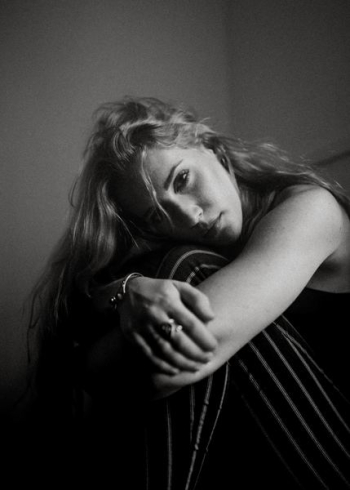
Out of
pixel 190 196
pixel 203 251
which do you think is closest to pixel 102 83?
pixel 190 196

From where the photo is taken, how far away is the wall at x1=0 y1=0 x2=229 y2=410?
1165mm

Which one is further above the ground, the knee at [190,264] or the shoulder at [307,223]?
the shoulder at [307,223]

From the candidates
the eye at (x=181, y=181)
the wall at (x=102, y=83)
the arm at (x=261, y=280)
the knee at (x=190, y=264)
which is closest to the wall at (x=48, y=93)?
the wall at (x=102, y=83)

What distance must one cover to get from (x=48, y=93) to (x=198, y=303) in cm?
113

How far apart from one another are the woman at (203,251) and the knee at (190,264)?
44 millimetres

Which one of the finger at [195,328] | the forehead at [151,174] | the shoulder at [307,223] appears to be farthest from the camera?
the forehead at [151,174]

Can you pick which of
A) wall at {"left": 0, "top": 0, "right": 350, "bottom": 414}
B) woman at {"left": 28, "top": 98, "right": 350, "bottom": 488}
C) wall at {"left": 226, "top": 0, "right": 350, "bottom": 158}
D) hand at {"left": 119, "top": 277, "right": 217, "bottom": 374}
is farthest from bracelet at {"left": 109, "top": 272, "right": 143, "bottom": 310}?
wall at {"left": 226, "top": 0, "right": 350, "bottom": 158}

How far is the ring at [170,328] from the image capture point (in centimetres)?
45

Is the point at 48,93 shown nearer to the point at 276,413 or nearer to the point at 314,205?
the point at 314,205

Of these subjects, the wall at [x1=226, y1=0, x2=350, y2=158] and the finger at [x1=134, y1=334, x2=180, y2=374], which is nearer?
the finger at [x1=134, y1=334, x2=180, y2=374]

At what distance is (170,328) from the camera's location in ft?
1.49

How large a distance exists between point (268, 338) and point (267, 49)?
4.50 feet

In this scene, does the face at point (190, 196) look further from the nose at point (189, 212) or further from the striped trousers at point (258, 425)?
the striped trousers at point (258, 425)

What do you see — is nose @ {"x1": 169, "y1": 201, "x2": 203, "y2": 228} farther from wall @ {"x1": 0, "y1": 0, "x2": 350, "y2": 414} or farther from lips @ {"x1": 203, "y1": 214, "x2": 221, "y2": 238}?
wall @ {"x1": 0, "y1": 0, "x2": 350, "y2": 414}
